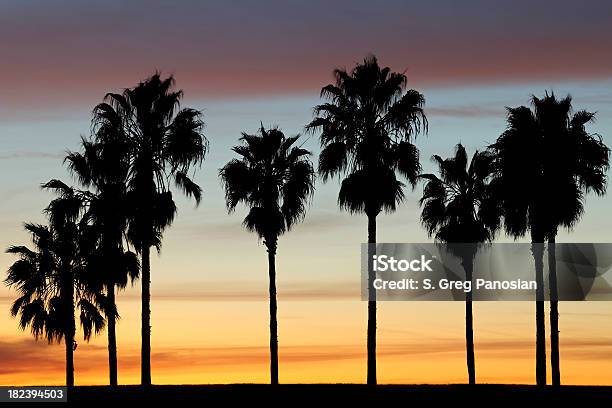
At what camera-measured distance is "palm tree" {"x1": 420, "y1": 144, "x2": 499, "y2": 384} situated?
268ft

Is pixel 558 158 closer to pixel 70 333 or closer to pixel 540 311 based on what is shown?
pixel 540 311

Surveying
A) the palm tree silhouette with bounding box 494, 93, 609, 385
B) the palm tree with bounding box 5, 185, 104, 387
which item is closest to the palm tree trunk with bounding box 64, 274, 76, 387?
the palm tree with bounding box 5, 185, 104, 387

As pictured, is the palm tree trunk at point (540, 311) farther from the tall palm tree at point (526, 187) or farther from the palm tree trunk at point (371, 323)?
the palm tree trunk at point (371, 323)

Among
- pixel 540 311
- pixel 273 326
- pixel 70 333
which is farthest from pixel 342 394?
pixel 70 333

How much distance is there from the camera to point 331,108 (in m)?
74.1

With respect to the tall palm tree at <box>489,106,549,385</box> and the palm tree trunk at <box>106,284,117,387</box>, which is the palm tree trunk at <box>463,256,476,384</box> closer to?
the tall palm tree at <box>489,106,549,385</box>

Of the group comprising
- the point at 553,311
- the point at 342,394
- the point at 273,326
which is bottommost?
the point at 342,394

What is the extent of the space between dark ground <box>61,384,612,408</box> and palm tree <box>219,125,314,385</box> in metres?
9.49

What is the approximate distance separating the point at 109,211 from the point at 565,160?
24.2 metres

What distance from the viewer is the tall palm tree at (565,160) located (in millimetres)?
72500

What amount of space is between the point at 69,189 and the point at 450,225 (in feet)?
73.7

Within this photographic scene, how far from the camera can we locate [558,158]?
72750 mm

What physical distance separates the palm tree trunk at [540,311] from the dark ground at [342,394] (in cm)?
393

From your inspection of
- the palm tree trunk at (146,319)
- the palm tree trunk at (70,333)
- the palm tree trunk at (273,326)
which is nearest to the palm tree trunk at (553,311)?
the palm tree trunk at (273,326)
